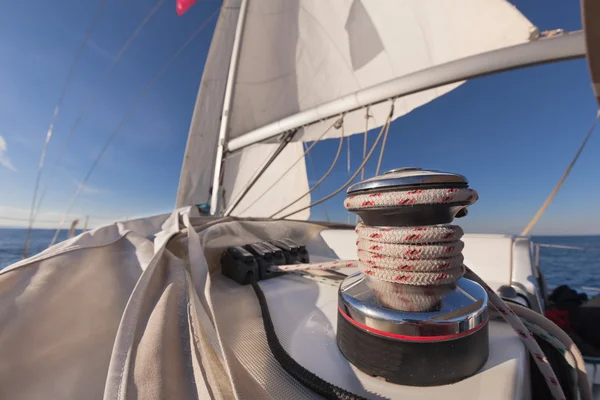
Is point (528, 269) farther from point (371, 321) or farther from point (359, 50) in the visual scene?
point (359, 50)

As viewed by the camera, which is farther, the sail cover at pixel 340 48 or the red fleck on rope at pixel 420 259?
the sail cover at pixel 340 48

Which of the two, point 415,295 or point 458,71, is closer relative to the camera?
point 415,295

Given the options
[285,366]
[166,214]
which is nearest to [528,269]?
[285,366]

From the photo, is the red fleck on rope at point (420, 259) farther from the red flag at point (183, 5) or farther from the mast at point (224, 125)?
the red flag at point (183, 5)

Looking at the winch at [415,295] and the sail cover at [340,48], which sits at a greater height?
the sail cover at [340,48]

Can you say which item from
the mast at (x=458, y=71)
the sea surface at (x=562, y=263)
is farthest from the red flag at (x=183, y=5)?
the sea surface at (x=562, y=263)

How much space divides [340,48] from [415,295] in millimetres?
2615

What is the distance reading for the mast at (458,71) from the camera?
1.28 meters

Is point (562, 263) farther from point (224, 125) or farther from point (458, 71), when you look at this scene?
point (224, 125)

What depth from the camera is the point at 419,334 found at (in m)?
0.27

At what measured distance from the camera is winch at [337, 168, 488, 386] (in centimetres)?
28

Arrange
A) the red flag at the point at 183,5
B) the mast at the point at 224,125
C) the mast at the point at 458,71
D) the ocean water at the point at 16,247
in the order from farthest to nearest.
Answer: the ocean water at the point at 16,247 → the red flag at the point at 183,5 → the mast at the point at 224,125 → the mast at the point at 458,71

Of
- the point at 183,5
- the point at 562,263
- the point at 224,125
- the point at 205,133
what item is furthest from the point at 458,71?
the point at 562,263

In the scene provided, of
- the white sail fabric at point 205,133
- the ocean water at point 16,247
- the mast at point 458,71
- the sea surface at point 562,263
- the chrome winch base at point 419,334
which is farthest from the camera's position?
the ocean water at point 16,247
